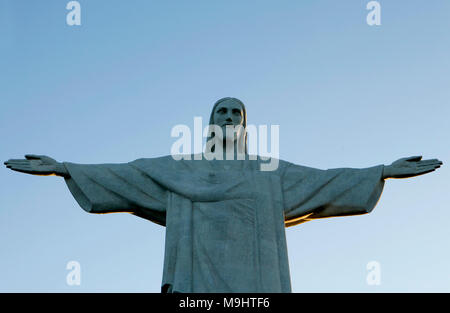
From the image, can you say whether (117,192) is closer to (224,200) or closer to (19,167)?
(19,167)

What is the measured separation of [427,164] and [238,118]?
160 inches

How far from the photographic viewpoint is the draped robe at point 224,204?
1902 centimetres

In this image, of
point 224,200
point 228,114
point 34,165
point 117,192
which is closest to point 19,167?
point 34,165

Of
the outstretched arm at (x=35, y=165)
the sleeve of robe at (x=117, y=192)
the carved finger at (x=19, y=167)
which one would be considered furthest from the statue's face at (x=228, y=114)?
the carved finger at (x=19, y=167)

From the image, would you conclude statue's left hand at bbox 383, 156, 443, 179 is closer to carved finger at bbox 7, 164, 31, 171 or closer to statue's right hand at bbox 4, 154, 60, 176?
statue's right hand at bbox 4, 154, 60, 176

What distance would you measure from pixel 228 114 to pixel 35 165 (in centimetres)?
420

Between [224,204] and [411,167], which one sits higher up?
[411,167]

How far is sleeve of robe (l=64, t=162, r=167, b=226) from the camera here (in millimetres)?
20297

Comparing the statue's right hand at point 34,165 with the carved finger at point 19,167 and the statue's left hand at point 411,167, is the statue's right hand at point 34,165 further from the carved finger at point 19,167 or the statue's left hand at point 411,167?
the statue's left hand at point 411,167

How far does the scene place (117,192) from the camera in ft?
66.9

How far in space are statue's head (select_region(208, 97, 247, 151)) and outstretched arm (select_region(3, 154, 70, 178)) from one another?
134 inches

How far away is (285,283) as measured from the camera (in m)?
19.1

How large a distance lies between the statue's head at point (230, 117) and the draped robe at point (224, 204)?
30.5 inches

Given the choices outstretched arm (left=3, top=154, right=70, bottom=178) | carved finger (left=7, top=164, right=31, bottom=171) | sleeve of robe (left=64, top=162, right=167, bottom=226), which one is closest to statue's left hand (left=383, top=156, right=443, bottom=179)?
sleeve of robe (left=64, top=162, right=167, bottom=226)
